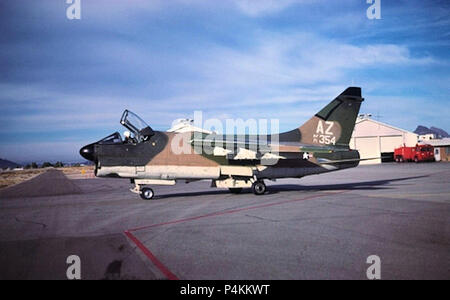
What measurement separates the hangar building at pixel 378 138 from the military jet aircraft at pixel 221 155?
1751 inches

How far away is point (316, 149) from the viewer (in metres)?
15.4

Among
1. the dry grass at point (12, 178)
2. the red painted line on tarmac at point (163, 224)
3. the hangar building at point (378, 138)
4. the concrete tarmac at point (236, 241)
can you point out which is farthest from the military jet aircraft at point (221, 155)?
the hangar building at point (378, 138)

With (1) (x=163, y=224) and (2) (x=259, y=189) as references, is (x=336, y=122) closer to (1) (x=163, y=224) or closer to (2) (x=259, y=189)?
(2) (x=259, y=189)

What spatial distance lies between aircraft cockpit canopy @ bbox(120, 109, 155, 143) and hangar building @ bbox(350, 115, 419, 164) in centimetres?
5030

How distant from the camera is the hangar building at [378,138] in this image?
56188mm

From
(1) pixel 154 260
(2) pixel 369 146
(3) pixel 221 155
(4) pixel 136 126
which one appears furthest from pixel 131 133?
(2) pixel 369 146

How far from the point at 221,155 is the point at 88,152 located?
19.4 ft

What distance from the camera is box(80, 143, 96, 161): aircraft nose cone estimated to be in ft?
44.8

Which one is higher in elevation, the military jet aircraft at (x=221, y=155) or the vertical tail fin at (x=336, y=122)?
the vertical tail fin at (x=336, y=122)

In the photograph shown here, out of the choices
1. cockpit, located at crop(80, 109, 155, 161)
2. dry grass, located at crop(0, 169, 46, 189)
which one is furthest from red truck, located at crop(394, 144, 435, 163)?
dry grass, located at crop(0, 169, 46, 189)

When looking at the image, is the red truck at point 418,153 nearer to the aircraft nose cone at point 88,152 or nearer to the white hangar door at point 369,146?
the white hangar door at point 369,146

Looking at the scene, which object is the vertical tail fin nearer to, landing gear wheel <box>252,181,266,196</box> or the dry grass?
landing gear wheel <box>252,181,266,196</box>

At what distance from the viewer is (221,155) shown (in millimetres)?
14781
